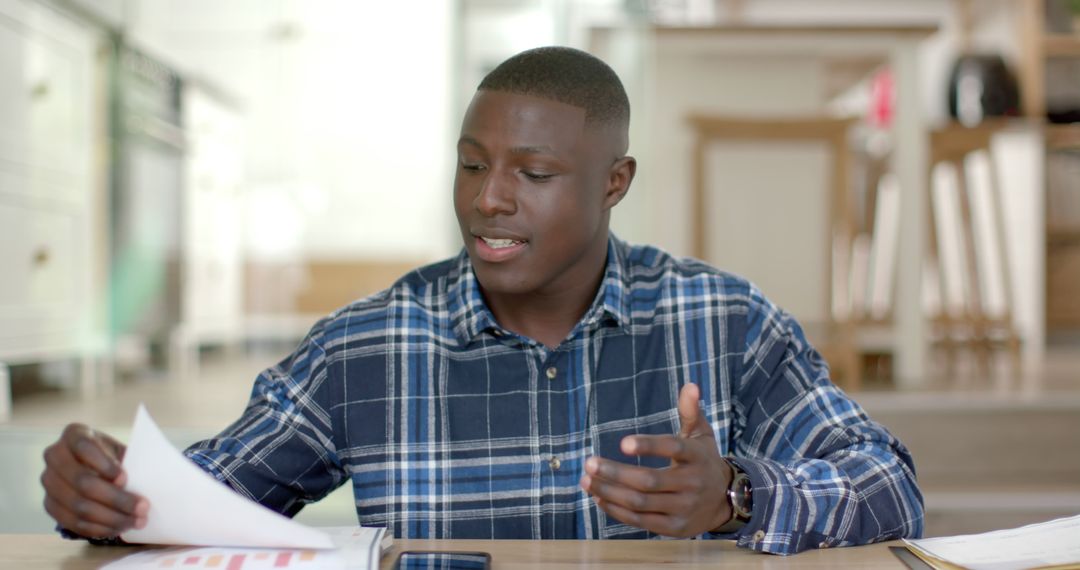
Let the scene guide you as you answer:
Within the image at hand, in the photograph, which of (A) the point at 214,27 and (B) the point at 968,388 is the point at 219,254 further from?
(B) the point at 968,388

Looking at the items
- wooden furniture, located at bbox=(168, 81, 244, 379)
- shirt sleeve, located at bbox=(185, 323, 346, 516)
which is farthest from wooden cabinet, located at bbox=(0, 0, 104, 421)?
shirt sleeve, located at bbox=(185, 323, 346, 516)

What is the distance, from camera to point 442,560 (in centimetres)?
71

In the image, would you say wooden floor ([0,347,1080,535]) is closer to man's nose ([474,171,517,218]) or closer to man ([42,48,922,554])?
man ([42,48,922,554])

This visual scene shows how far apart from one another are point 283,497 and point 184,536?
1.14ft

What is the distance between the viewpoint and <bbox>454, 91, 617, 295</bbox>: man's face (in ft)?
3.33

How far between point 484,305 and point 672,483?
0.38 meters

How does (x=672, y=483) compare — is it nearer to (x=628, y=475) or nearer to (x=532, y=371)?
(x=628, y=475)

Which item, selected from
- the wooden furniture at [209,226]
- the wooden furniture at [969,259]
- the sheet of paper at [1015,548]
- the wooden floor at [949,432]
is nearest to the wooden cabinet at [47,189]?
the wooden floor at [949,432]

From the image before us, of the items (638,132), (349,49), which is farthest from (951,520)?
(349,49)

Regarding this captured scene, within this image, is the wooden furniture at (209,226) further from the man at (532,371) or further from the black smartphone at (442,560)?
the black smartphone at (442,560)

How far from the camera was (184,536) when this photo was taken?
728 mm

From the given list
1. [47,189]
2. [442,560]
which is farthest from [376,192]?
[442,560]

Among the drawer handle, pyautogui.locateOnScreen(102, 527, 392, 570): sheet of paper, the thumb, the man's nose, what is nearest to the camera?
pyautogui.locateOnScreen(102, 527, 392, 570): sheet of paper

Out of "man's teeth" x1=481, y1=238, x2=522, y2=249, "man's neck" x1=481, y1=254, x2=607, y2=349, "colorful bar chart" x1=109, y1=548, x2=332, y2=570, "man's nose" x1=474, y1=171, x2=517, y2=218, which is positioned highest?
"man's nose" x1=474, y1=171, x2=517, y2=218
